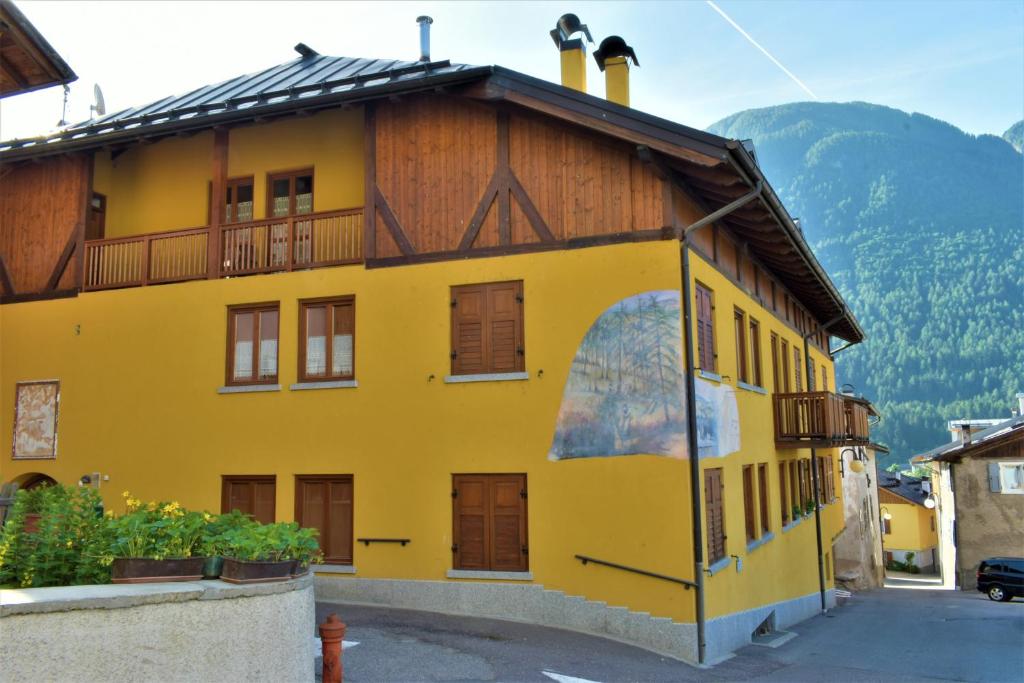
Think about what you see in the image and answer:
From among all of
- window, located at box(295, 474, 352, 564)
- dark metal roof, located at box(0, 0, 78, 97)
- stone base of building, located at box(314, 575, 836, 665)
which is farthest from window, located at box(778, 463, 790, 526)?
dark metal roof, located at box(0, 0, 78, 97)

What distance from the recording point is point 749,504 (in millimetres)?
16453

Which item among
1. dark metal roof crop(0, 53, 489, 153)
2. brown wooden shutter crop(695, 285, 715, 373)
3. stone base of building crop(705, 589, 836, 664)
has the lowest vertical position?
stone base of building crop(705, 589, 836, 664)

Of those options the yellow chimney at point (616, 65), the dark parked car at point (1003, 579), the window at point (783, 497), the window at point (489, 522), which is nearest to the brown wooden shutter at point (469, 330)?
the window at point (489, 522)

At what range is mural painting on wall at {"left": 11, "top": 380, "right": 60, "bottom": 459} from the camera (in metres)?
16.6

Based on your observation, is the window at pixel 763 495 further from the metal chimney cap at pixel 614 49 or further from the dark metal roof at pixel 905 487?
the dark metal roof at pixel 905 487

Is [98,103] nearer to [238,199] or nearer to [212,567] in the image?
[238,199]

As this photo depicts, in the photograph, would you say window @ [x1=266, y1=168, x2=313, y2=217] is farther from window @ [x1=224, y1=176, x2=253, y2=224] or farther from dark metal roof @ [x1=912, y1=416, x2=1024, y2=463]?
dark metal roof @ [x1=912, y1=416, x2=1024, y2=463]

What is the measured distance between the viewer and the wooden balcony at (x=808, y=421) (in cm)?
1886

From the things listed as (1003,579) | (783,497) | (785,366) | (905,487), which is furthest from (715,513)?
(905,487)

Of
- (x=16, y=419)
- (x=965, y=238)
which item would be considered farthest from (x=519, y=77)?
(x=965, y=238)

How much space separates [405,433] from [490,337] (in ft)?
7.01

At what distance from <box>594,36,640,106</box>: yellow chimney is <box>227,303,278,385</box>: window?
726 centimetres

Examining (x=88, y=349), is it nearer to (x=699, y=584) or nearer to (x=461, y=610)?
(x=461, y=610)

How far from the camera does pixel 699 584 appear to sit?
12.1 metres
